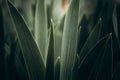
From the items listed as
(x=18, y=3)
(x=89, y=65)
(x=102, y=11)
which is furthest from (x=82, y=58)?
(x=18, y=3)

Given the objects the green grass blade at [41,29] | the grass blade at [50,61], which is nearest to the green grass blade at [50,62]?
the grass blade at [50,61]

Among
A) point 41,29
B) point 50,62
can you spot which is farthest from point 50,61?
point 41,29

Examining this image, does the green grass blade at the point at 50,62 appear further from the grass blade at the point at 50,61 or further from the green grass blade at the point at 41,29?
the green grass blade at the point at 41,29

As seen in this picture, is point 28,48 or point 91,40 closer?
point 28,48

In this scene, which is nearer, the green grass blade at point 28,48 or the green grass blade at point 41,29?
the green grass blade at point 28,48

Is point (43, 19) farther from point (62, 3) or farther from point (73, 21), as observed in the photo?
point (62, 3)

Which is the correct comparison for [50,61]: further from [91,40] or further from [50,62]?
[91,40]

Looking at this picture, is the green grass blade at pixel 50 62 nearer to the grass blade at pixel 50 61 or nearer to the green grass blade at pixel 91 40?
the grass blade at pixel 50 61
